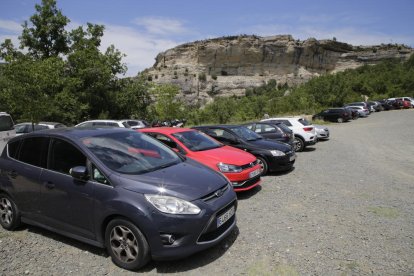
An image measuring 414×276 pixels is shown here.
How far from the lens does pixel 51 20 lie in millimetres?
31500

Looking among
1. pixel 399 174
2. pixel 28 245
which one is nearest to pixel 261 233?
pixel 28 245

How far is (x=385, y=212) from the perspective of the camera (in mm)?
5555

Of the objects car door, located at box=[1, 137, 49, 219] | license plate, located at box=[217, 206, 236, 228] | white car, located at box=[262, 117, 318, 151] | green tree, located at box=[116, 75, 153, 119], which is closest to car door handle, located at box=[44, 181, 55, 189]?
car door, located at box=[1, 137, 49, 219]

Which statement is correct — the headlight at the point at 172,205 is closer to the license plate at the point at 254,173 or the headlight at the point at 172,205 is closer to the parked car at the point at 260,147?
the license plate at the point at 254,173

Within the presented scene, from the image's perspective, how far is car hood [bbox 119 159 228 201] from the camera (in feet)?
12.2

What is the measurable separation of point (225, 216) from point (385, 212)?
3.30 meters

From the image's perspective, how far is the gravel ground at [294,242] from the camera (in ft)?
12.5

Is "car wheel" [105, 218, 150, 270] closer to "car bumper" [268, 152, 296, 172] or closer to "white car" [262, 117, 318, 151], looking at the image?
"car bumper" [268, 152, 296, 172]

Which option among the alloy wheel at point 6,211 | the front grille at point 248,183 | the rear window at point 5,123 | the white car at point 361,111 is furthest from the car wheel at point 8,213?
the white car at point 361,111

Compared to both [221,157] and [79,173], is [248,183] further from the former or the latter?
[79,173]

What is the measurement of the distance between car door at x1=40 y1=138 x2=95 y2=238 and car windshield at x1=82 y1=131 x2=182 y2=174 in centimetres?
26

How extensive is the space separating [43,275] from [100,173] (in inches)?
53.7

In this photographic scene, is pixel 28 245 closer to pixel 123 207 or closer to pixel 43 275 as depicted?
pixel 43 275

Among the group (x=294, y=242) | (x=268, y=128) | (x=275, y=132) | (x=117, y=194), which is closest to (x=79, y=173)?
(x=117, y=194)
